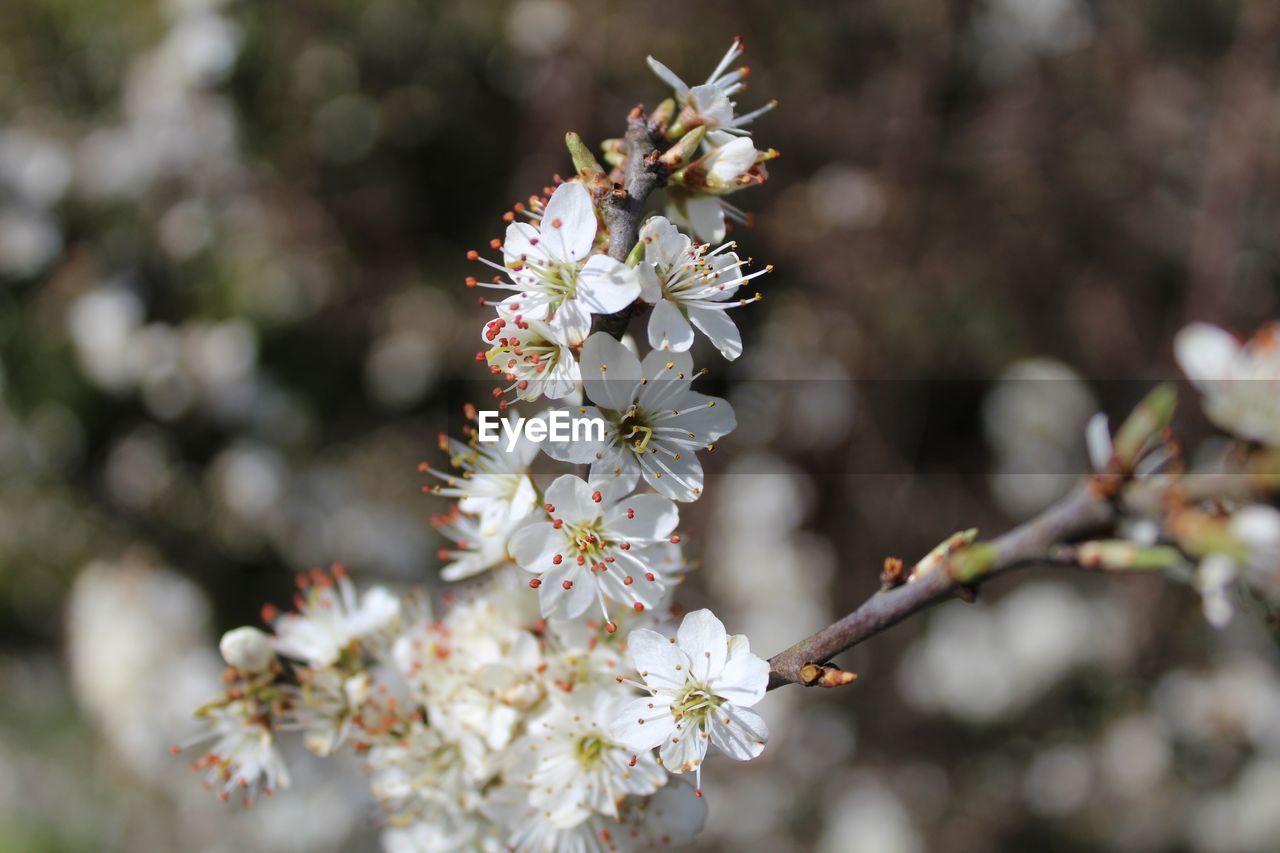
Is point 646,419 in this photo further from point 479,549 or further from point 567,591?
point 479,549

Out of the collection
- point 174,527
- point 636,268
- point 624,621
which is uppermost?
point 636,268

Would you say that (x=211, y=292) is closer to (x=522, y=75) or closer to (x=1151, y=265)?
(x=522, y=75)

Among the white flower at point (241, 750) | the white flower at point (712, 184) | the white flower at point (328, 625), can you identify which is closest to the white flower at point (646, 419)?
the white flower at point (712, 184)

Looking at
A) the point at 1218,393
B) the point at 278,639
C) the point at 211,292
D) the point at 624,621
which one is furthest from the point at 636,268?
the point at 211,292

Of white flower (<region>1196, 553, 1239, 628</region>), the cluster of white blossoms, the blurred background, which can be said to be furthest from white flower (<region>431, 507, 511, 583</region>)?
the blurred background

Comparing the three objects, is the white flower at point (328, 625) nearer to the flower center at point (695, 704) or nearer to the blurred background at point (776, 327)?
the flower center at point (695, 704)

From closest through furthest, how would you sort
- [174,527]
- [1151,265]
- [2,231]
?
[2,231], [174,527], [1151,265]

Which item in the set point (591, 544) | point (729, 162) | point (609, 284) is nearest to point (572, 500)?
point (591, 544)
